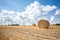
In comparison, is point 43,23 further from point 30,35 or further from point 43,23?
point 30,35

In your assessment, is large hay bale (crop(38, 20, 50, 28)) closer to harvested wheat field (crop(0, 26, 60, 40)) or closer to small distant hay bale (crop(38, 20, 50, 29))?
small distant hay bale (crop(38, 20, 50, 29))

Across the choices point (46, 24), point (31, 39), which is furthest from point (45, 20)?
point (31, 39)

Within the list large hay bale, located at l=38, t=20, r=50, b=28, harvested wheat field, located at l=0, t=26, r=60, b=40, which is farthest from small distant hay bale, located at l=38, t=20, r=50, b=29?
harvested wheat field, located at l=0, t=26, r=60, b=40

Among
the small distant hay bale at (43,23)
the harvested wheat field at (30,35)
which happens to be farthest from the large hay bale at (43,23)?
the harvested wheat field at (30,35)

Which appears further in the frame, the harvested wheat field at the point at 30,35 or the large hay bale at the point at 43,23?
the large hay bale at the point at 43,23

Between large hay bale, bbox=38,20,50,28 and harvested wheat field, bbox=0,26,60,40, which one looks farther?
large hay bale, bbox=38,20,50,28

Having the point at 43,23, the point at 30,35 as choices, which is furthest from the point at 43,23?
the point at 30,35

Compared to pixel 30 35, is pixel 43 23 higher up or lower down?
higher up

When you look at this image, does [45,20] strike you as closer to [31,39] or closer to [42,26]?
[42,26]

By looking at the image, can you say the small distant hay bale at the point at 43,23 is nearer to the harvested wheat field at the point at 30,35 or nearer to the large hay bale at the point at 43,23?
the large hay bale at the point at 43,23

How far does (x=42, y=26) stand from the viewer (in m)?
8.60

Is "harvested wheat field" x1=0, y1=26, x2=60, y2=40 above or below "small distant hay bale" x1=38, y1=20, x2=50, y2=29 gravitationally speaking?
below

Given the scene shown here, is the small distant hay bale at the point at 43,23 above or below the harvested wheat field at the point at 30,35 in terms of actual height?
above

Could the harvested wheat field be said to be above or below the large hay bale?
below
